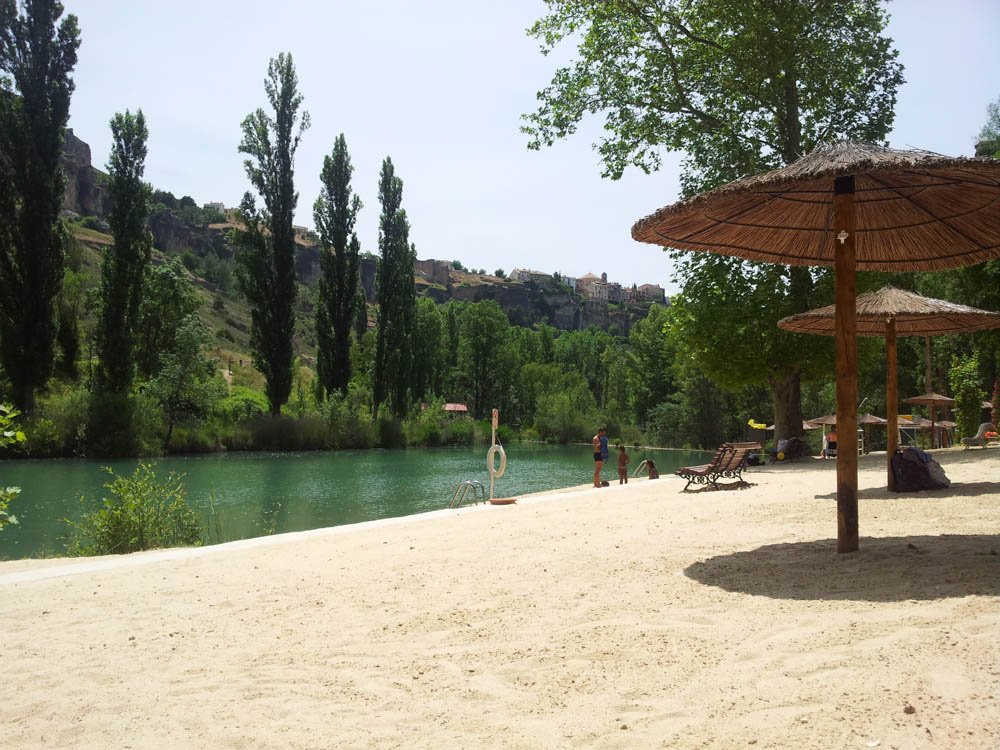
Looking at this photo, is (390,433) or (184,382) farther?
(390,433)

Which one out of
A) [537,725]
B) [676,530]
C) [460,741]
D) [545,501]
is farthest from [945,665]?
[545,501]

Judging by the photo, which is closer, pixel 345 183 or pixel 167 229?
pixel 345 183

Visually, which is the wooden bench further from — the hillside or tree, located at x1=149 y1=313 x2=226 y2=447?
the hillside

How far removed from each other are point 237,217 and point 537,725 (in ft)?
123

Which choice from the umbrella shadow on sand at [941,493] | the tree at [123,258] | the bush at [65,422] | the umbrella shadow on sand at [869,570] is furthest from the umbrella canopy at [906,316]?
the tree at [123,258]

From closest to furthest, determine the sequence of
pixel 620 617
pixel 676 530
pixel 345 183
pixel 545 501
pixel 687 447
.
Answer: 1. pixel 620 617
2. pixel 676 530
3. pixel 545 501
4. pixel 345 183
5. pixel 687 447

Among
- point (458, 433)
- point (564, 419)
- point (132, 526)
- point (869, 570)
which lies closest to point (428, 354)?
point (564, 419)

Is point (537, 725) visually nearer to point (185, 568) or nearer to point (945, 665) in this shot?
point (945, 665)

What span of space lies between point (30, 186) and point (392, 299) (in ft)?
64.1

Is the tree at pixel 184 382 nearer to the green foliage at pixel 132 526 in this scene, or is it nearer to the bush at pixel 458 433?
the bush at pixel 458 433

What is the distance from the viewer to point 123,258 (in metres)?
32.5

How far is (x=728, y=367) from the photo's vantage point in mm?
19516

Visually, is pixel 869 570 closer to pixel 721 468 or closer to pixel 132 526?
pixel 721 468

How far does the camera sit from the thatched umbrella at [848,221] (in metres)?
5.38
